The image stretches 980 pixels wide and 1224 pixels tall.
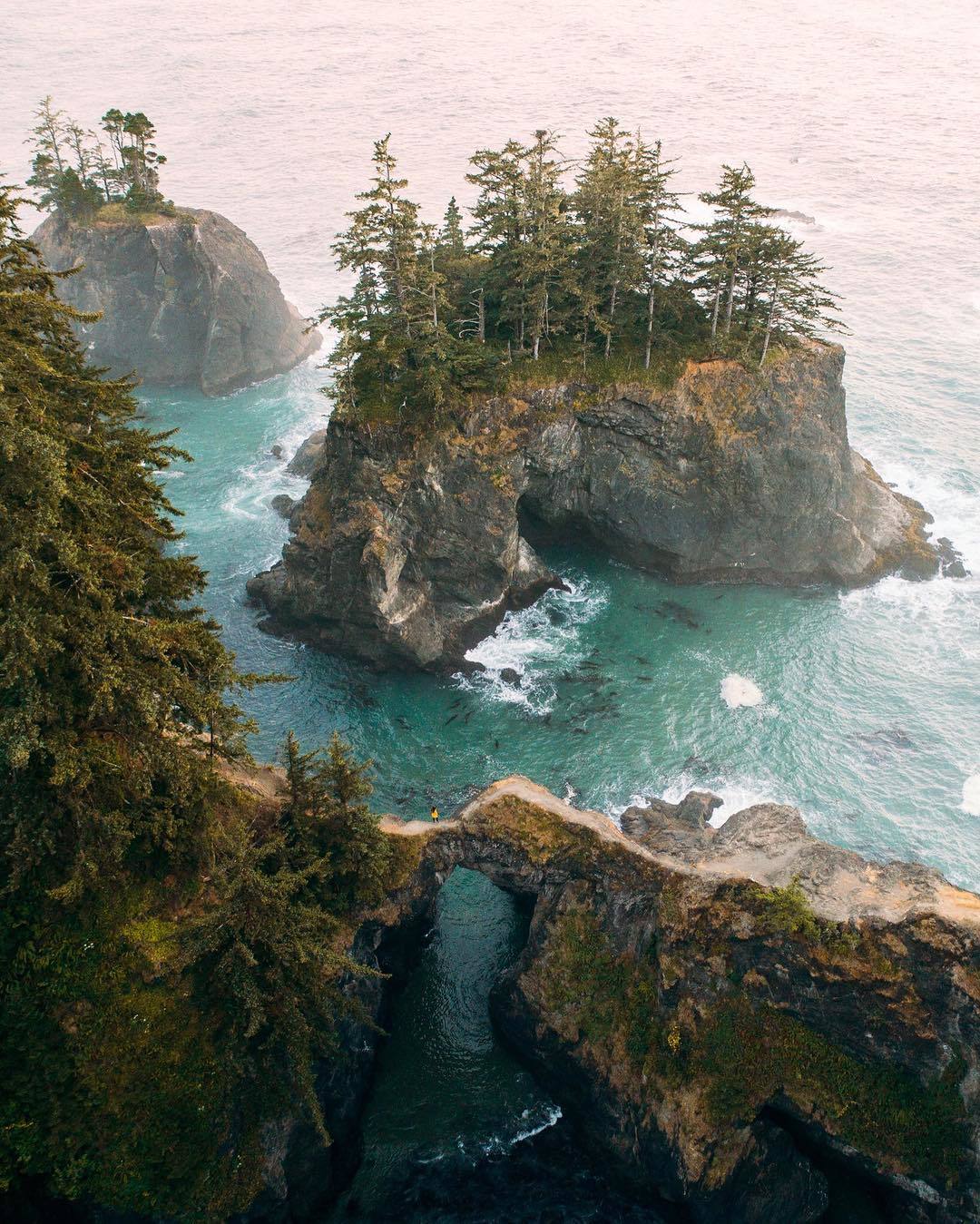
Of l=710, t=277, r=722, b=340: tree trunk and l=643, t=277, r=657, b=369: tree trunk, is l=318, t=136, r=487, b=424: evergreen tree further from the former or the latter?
l=710, t=277, r=722, b=340: tree trunk

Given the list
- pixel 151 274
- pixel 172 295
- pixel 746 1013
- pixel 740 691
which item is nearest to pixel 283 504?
pixel 172 295

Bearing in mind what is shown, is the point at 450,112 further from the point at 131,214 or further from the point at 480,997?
the point at 480,997

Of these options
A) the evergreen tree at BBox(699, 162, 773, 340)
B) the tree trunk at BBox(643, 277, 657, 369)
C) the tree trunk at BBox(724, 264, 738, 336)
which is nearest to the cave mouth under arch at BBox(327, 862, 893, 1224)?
the tree trunk at BBox(643, 277, 657, 369)

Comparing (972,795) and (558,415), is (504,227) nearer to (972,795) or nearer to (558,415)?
(558,415)

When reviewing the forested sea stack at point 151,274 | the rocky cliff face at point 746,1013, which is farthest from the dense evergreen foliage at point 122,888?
the forested sea stack at point 151,274

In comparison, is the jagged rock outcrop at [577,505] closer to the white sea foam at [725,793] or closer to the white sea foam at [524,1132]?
the white sea foam at [725,793]

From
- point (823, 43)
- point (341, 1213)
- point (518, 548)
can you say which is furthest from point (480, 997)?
point (823, 43)

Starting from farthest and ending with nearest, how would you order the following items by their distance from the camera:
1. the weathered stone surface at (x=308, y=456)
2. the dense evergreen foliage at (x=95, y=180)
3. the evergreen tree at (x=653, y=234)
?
the dense evergreen foliage at (x=95, y=180), the weathered stone surface at (x=308, y=456), the evergreen tree at (x=653, y=234)
